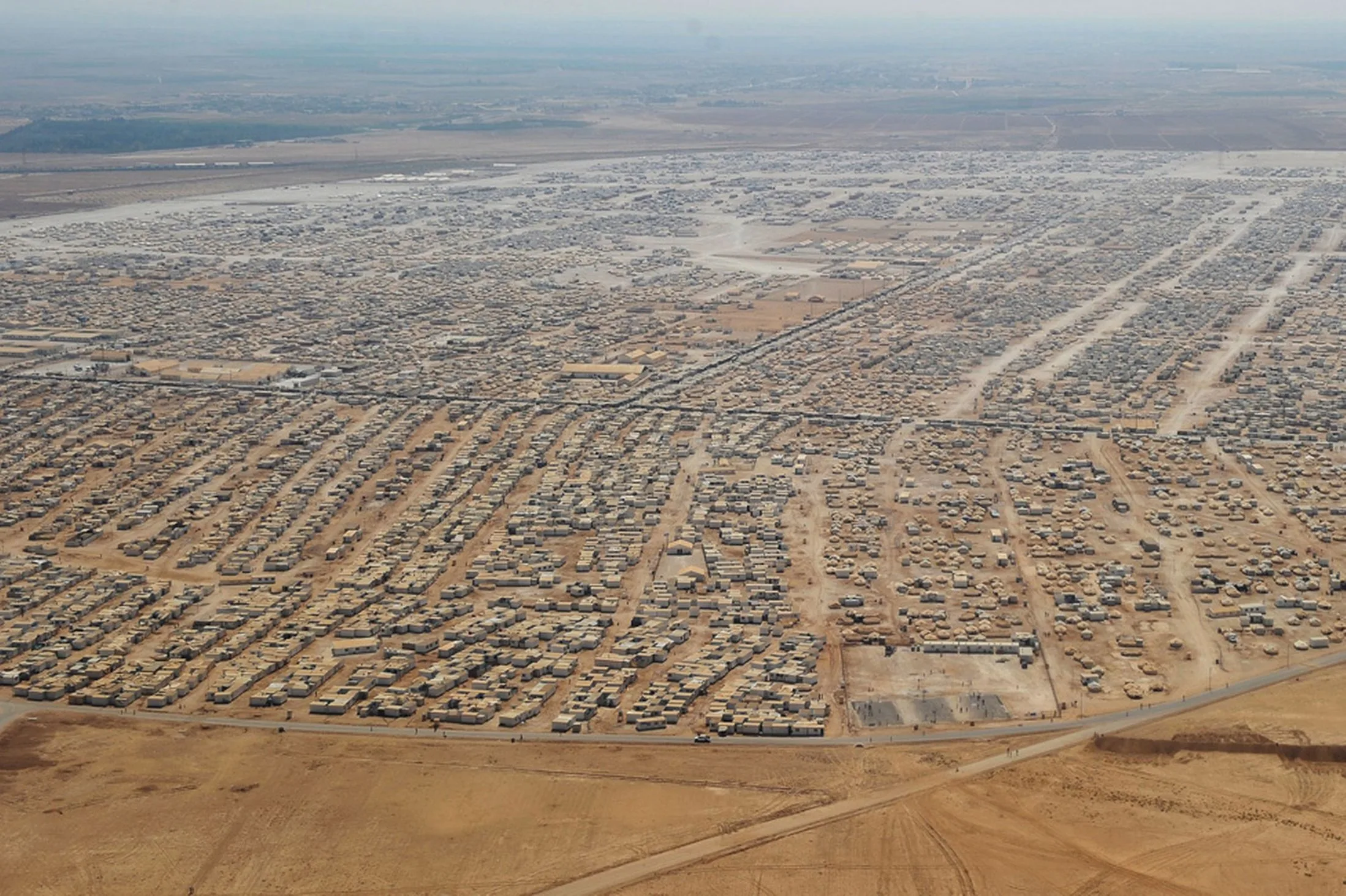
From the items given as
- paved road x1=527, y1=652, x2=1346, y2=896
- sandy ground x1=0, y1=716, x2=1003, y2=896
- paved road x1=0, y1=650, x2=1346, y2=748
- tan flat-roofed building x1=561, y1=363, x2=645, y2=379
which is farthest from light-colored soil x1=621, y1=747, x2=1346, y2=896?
tan flat-roofed building x1=561, y1=363, x2=645, y2=379

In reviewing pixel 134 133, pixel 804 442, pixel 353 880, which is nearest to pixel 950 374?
pixel 804 442

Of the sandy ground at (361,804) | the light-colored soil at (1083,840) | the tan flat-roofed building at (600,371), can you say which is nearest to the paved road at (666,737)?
the sandy ground at (361,804)

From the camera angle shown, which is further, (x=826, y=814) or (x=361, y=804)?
(x=361, y=804)

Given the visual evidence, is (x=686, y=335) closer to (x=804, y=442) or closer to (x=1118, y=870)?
(x=804, y=442)

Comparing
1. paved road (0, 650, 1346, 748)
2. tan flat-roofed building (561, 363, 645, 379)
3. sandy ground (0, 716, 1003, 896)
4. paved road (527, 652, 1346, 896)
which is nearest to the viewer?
paved road (527, 652, 1346, 896)

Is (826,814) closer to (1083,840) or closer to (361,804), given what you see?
(1083,840)

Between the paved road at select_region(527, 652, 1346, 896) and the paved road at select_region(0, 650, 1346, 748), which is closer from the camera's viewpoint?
the paved road at select_region(527, 652, 1346, 896)

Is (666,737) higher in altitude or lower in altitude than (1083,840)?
higher

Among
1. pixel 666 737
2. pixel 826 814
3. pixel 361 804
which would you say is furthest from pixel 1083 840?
pixel 361 804

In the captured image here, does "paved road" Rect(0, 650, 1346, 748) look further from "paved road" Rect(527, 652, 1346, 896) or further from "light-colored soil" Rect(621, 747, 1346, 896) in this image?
"light-colored soil" Rect(621, 747, 1346, 896)
